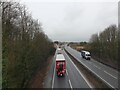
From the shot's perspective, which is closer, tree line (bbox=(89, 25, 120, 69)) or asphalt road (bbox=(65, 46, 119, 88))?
asphalt road (bbox=(65, 46, 119, 88))

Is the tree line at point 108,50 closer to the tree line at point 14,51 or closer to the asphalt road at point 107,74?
the asphalt road at point 107,74

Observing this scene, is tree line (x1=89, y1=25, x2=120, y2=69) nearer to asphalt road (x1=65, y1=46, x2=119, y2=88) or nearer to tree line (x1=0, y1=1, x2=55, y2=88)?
asphalt road (x1=65, y1=46, x2=119, y2=88)

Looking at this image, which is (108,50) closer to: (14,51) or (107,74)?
(107,74)

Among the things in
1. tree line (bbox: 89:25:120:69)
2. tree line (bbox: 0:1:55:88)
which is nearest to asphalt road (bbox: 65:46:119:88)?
tree line (bbox: 89:25:120:69)

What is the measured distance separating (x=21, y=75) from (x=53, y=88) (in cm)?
453

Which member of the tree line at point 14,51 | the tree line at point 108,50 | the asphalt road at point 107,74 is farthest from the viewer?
the tree line at point 108,50

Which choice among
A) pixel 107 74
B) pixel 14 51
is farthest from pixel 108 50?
pixel 14 51

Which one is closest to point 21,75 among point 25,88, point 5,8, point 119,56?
point 25,88

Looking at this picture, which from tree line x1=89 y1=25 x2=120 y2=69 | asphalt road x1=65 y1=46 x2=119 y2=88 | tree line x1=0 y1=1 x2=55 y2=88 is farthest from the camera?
tree line x1=89 y1=25 x2=120 y2=69

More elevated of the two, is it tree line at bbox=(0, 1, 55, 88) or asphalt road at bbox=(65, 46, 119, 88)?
tree line at bbox=(0, 1, 55, 88)

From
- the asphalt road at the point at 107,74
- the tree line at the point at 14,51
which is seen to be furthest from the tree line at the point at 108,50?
the tree line at the point at 14,51

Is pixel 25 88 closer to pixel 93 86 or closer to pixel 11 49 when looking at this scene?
pixel 11 49

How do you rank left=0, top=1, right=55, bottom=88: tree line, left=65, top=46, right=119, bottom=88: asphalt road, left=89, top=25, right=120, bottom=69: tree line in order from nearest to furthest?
left=0, top=1, right=55, bottom=88: tree line, left=65, top=46, right=119, bottom=88: asphalt road, left=89, top=25, right=120, bottom=69: tree line

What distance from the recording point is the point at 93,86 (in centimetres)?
2345
